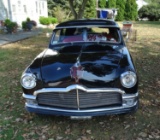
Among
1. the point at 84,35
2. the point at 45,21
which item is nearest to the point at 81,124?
the point at 84,35

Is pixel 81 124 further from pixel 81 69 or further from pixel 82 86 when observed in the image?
pixel 81 69

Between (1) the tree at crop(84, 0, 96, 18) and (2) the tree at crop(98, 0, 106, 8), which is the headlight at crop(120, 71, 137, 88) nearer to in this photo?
(1) the tree at crop(84, 0, 96, 18)

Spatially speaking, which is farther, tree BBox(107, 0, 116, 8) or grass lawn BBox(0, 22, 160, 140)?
tree BBox(107, 0, 116, 8)

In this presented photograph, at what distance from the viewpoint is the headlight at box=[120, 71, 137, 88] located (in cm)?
344

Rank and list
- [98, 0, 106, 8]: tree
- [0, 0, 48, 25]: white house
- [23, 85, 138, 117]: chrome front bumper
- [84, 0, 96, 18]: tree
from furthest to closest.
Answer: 1. [98, 0, 106, 8]: tree
2. [84, 0, 96, 18]: tree
3. [0, 0, 48, 25]: white house
4. [23, 85, 138, 117]: chrome front bumper

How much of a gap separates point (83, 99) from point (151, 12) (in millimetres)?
31805

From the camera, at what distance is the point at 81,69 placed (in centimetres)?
350

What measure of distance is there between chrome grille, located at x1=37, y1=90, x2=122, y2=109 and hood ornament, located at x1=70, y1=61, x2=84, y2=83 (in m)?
0.22

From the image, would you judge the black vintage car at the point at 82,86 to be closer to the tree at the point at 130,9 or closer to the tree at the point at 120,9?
the tree at the point at 120,9

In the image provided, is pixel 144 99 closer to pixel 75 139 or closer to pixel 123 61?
pixel 123 61

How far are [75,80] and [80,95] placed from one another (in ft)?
0.82

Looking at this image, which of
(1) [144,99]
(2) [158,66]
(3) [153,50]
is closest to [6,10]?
(3) [153,50]

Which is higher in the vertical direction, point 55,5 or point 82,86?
point 55,5

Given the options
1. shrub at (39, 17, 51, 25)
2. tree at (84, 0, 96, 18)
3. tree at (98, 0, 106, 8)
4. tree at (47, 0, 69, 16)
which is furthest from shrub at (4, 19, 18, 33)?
tree at (98, 0, 106, 8)
